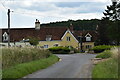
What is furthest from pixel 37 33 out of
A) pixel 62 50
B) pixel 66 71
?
pixel 66 71

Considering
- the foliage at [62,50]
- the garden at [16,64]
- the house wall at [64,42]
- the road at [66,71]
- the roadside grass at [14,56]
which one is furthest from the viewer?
the house wall at [64,42]

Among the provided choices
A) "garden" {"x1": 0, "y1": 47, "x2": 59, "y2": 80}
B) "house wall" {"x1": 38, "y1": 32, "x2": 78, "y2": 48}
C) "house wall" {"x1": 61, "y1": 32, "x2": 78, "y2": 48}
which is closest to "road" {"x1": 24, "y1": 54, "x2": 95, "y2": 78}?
"garden" {"x1": 0, "y1": 47, "x2": 59, "y2": 80}

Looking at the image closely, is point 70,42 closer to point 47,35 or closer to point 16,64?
point 47,35

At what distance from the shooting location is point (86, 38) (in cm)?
8206

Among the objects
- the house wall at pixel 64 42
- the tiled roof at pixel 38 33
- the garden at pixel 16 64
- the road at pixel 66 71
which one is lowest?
the road at pixel 66 71

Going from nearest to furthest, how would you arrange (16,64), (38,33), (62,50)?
(16,64) → (62,50) → (38,33)

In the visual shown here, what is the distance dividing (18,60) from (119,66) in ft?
25.8

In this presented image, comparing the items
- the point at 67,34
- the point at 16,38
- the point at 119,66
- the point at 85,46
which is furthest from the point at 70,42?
the point at 119,66

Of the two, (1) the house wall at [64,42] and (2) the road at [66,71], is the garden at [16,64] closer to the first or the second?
(2) the road at [66,71]

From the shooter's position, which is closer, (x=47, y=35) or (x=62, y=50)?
(x=62, y=50)

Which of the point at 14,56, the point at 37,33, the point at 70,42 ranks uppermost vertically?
the point at 37,33

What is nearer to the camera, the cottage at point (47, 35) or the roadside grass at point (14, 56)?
the roadside grass at point (14, 56)

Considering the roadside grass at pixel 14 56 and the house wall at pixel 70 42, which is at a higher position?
the house wall at pixel 70 42

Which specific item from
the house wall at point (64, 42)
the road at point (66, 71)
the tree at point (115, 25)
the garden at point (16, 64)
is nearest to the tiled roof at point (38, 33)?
the house wall at point (64, 42)
